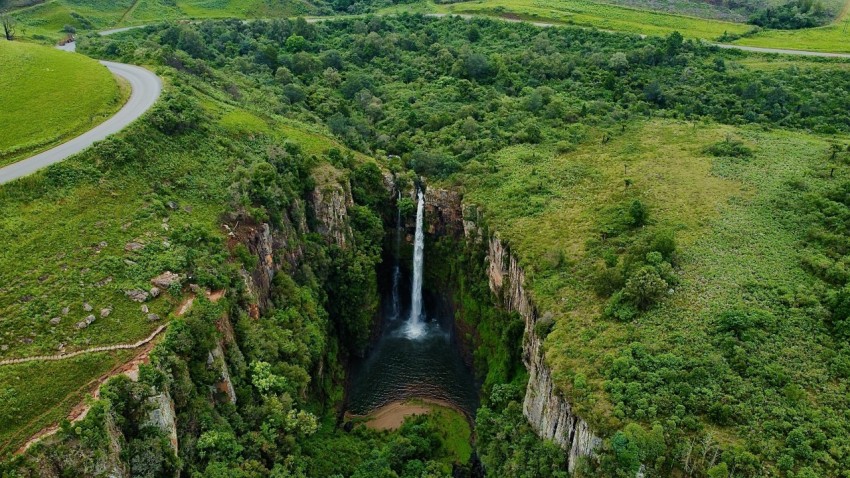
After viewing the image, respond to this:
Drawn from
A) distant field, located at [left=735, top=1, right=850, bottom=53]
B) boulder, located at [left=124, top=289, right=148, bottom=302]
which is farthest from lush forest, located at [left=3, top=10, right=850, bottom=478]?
distant field, located at [left=735, top=1, right=850, bottom=53]

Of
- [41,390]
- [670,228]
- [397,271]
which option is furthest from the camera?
[397,271]

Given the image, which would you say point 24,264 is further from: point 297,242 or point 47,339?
point 297,242

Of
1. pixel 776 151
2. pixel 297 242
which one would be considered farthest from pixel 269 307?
pixel 776 151

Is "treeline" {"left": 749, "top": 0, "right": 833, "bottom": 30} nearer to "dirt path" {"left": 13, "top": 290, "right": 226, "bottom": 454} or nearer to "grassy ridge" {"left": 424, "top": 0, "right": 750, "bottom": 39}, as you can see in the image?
"grassy ridge" {"left": 424, "top": 0, "right": 750, "bottom": 39}

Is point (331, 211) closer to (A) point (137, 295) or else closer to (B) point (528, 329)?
(A) point (137, 295)

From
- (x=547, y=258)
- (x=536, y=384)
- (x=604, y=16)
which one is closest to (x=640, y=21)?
A: (x=604, y=16)

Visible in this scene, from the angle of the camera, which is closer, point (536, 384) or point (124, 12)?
point (536, 384)
